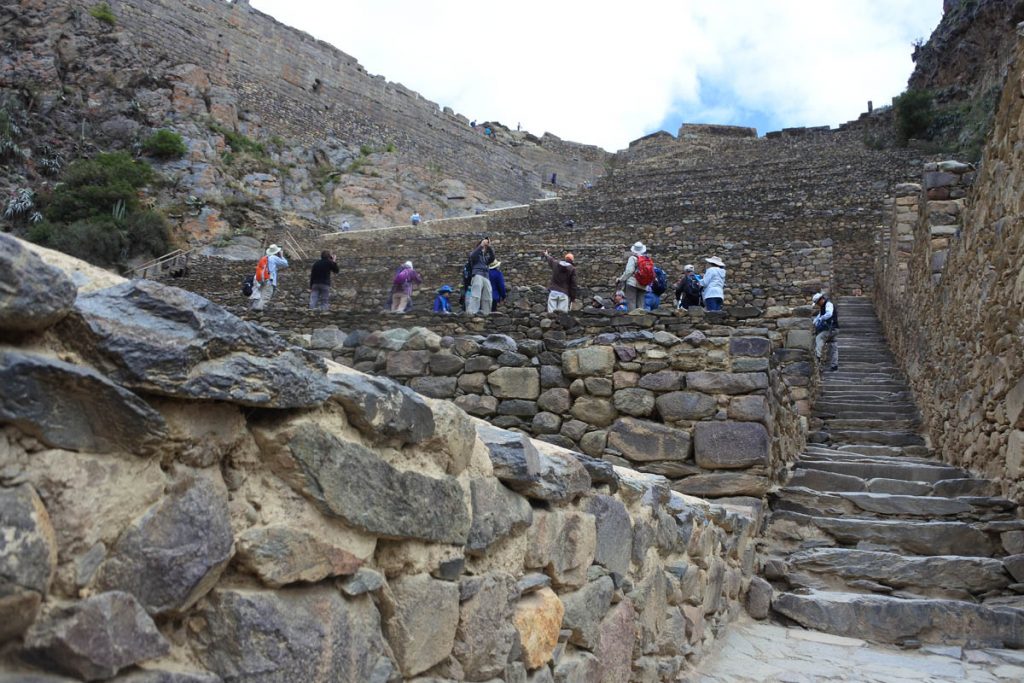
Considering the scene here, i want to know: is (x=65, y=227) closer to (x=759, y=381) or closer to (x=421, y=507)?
(x=759, y=381)

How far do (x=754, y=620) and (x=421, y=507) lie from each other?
14.8ft

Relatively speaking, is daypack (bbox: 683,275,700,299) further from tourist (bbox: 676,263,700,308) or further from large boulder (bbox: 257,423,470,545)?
large boulder (bbox: 257,423,470,545)

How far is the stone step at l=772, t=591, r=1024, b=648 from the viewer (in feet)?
16.5

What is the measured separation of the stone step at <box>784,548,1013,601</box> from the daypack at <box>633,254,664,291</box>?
624 centimetres

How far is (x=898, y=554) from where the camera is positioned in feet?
19.3

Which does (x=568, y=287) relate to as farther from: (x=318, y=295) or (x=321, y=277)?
(x=318, y=295)

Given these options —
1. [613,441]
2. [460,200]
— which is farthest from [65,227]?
[613,441]

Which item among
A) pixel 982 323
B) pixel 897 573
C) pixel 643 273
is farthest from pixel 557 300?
pixel 897 573

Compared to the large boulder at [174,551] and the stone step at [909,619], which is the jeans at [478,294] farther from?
the large boulder at [174,551]

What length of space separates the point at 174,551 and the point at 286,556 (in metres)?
0.22

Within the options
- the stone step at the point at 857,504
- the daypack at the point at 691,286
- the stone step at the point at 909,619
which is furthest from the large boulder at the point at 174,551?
the daypack at the point at 691,286

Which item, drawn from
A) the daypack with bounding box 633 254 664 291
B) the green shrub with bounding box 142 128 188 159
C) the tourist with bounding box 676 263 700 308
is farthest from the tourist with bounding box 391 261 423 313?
the green shrub with bounding box 142 128 188 159

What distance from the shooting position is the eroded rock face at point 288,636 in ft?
4.15

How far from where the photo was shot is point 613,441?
20.2ft
